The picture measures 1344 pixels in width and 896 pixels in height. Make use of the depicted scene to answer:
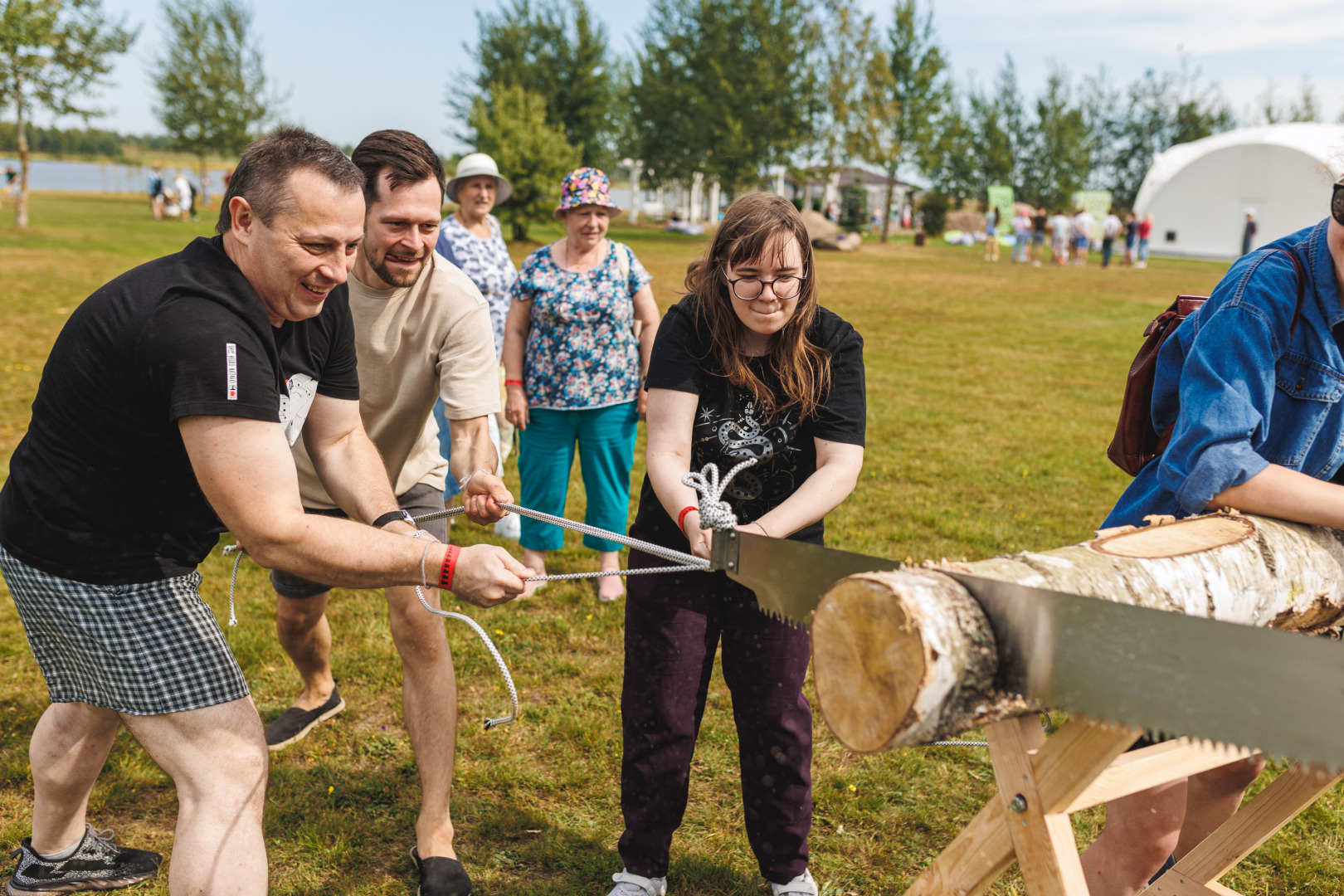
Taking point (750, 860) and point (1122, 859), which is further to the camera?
point (750, 860)

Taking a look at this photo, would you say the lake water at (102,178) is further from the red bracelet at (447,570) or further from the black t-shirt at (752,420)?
the red bracelet at (447,570)

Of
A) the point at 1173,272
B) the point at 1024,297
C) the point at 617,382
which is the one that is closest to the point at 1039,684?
the point at 617,382

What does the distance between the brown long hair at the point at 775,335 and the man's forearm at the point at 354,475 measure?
112 cm

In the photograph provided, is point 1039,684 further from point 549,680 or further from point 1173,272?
point 1173,272

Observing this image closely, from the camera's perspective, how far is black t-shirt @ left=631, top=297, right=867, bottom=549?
2723 mm

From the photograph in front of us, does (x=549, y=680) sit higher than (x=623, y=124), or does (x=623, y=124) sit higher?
(x=623, y=124)

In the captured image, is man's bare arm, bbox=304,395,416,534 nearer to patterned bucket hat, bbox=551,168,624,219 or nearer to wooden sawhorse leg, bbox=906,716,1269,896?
wooden sawhorse leg, bbox=906,716,1269,896

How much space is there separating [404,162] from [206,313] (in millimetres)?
1130

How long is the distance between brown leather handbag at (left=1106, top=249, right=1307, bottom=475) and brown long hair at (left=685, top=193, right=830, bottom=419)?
2.64 feet

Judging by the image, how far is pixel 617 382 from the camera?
521 cm

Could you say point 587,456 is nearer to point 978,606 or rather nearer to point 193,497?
point 193,497

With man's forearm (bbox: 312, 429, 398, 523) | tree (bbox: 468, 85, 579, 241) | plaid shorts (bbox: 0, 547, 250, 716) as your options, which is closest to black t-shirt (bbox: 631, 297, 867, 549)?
man's forearm (bbox: 312, 429, 398, 523)

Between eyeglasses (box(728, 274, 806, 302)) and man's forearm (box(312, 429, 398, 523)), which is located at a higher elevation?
eyeglasses (box(728, 274, 806, 302))

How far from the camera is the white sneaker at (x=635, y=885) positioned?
9.48 feet
